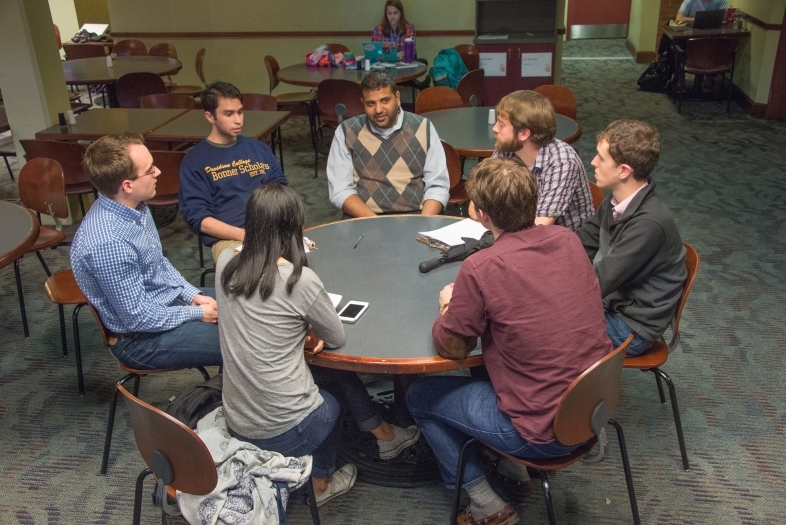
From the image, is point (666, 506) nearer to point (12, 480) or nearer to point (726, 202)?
point (12, 480)

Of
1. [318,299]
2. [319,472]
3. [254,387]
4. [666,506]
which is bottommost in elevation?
[666,506]

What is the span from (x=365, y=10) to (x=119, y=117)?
13.7 ft

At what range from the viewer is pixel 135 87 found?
628 cm

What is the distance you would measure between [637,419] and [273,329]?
5.72ft

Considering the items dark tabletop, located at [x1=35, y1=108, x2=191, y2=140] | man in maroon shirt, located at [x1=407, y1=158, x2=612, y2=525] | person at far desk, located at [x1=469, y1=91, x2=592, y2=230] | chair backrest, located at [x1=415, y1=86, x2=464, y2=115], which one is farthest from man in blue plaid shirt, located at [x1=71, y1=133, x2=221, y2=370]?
chair backrest, located at [x1=415, y1=86, x2=464, y2=115]

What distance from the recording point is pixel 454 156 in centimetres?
398

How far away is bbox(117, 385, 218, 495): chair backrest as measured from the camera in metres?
1.74

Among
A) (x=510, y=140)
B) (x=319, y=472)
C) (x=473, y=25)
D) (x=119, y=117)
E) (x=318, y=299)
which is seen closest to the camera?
(x=318, y=299)

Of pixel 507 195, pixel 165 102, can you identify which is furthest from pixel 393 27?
pixel 507 195

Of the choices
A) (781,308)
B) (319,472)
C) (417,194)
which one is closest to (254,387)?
(319,472)

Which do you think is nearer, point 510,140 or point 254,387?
point 254,387

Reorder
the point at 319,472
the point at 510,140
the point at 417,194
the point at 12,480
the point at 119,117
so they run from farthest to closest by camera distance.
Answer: the point at 119,117, the point at 417,194, the point at 510,140, the point at 12,480, the point at 319,472

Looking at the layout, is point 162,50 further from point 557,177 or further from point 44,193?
point 557,177

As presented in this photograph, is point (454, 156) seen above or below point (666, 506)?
above
